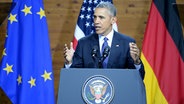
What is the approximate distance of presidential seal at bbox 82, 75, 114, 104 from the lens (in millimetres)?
1590

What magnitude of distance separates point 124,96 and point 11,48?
181cm

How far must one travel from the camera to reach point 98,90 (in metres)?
1.60

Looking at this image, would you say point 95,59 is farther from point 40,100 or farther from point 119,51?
point 40,100

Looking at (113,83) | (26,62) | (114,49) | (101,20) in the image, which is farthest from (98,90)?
(26,62)

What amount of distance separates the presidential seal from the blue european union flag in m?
1.49

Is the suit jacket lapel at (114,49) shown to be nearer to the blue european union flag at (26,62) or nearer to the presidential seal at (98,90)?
the presidential seal at (98,90)

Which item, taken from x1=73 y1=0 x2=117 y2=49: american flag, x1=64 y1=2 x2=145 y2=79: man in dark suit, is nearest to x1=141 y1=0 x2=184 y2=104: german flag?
x1=73 y1=0 x2=117 y2=49: american flag

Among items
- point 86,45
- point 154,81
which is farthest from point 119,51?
point 154,81

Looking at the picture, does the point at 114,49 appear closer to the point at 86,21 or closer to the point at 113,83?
the point at 113,83

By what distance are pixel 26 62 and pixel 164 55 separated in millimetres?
1448

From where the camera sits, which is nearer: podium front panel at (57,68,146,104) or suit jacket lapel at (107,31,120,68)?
podium front panel at (57,68,146,104)

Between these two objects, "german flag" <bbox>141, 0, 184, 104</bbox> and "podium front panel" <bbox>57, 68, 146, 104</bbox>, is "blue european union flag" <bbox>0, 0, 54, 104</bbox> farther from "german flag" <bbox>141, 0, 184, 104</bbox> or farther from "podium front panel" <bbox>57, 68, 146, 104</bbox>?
"podium front panel" <bbox>57, 68, 146, 104</bbox>

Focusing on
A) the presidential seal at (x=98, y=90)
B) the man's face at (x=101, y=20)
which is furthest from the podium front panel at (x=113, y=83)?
the man's face at (x=101, y=20)

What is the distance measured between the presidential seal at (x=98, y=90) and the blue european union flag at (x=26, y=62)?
4.89ft
